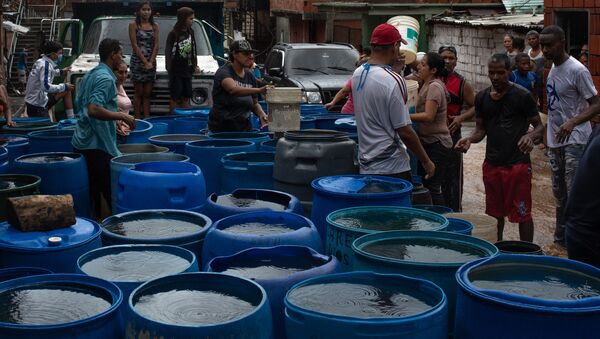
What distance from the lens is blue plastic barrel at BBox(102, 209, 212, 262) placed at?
3.91 m

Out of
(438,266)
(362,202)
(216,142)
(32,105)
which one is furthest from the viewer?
Answer: (32,105)

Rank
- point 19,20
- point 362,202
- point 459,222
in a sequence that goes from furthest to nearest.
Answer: point 19,20 < point 459,222 < point 362,202

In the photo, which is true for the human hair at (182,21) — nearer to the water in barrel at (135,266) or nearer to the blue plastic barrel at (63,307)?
the water in barrel at (135,266)

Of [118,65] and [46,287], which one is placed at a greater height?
[118,65]

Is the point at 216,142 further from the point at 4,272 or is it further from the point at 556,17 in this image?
the point at 556,17

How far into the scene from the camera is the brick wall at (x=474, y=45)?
19.7 metres

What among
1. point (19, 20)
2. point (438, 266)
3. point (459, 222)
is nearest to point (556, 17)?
point (459, 222)

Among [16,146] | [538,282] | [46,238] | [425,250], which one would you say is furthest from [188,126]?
[538,282]

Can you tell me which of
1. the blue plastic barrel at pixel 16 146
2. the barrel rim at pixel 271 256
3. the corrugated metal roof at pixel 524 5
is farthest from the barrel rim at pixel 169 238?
the corrugated metal roof at pixel 524 5

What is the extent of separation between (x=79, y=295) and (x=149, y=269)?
0.44 metres

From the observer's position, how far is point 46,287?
3.16 meters

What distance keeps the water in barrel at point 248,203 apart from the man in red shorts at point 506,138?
229 cm

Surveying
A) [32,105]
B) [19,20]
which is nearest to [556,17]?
[32,105]

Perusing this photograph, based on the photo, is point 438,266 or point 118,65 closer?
point 438,266
